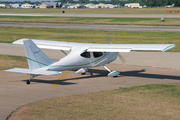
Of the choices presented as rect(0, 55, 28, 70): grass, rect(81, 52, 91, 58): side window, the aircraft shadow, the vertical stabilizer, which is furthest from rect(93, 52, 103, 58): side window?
rect(0, 55, 28, 70): grass

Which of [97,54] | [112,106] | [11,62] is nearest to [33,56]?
[97,54]

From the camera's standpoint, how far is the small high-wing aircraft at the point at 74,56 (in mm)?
16547

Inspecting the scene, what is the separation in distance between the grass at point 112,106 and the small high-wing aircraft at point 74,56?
8.96ft

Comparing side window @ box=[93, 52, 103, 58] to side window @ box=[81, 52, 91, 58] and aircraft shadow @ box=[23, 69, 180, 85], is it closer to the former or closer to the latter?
side window @ box=[81, 52, 91, 58]

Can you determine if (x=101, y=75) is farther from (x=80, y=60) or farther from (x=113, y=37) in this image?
(x=113, y=37)

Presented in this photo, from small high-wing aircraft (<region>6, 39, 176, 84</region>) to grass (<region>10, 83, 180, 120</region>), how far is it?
273 centimetres

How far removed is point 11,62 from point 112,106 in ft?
49.7

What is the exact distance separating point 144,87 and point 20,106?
7651 mm

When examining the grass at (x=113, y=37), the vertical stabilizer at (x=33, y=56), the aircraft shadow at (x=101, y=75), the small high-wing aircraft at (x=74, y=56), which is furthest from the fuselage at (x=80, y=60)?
the grass at (x=113, y=37)

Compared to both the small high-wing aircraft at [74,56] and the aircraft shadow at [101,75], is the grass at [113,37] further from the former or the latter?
the small high-wing aircraft at [74,56]

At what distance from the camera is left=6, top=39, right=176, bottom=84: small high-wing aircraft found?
54.3 feet

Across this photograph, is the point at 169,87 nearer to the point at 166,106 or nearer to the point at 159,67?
the point at 166,106

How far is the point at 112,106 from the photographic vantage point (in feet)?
44.0

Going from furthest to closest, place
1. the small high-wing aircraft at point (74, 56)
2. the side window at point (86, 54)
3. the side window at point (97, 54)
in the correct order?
the side window at point (97, 54), the side window at point (86, 54), the small high-wing aircraft at point (74, 56)
